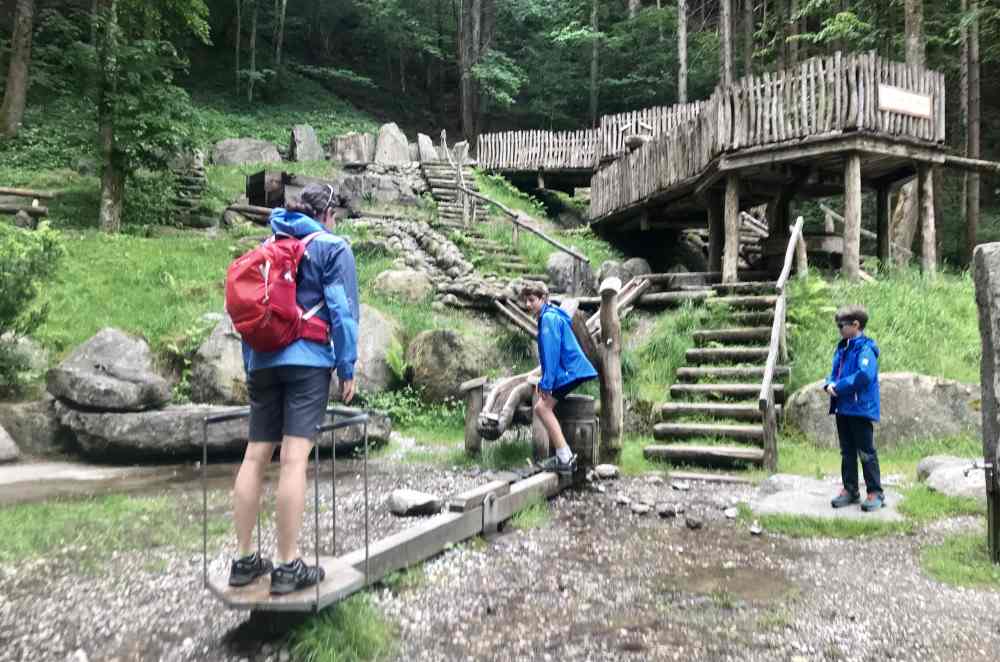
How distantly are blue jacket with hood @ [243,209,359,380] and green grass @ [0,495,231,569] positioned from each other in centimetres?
242

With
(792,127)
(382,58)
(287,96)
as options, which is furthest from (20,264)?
(382,58)

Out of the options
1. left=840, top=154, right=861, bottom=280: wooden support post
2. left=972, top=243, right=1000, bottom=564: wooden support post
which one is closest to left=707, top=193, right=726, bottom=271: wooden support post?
left=840, top=154, right=861, bottom=280: wooden support post

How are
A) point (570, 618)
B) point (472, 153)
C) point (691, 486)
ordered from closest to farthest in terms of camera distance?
point (570, 618) < point (691, 486) < point (472, 153)

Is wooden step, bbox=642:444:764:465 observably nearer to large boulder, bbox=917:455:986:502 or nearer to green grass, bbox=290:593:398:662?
large boulder, bbox=917:455:986:502

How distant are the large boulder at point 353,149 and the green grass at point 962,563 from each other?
73.9 feet

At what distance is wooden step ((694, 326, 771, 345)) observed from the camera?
9758 millimetres

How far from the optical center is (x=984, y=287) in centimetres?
451

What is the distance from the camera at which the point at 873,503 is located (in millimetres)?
5707

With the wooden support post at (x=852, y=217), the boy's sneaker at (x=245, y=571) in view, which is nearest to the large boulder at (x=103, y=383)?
the boy's sneaker at (x=245, y=571)

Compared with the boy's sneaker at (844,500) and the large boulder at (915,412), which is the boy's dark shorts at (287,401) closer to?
the boy's sneaker at (844,500)

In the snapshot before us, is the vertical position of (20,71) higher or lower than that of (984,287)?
higher

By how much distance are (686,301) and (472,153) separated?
820 inches

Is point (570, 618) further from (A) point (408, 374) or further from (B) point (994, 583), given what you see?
(A) point (408, 374)

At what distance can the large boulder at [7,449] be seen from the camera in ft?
25.2
